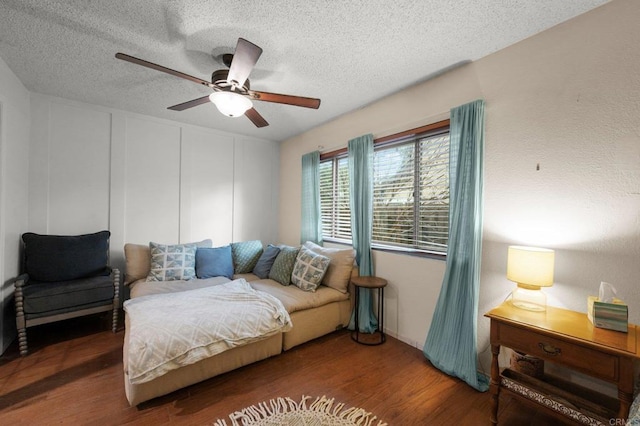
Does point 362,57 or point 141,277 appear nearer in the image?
point 362,57

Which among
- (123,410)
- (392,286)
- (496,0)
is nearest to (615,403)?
(392,286)

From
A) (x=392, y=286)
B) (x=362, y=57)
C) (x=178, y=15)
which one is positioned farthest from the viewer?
(x=392, y=286)

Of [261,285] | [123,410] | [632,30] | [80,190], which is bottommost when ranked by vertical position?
[123,410]

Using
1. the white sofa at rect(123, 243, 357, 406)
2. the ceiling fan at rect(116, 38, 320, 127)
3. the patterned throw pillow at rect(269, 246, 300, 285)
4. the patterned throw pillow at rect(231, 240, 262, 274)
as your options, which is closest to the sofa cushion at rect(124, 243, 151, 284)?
the white sofa at rect(123, 243, 357, 406)

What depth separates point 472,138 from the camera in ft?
6.72

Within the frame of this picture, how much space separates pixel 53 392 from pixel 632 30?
4389 mm

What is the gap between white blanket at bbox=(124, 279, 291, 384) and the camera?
1.64 metres

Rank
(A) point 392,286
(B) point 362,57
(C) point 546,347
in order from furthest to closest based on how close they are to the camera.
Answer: (A) point 392,286, (B) point 362,57, (C) point 546,347

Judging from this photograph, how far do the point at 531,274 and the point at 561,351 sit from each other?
411 millimetres

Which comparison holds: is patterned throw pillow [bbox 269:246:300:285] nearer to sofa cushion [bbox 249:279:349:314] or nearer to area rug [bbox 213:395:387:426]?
sofa cushion [bbox 249:279:349:314]

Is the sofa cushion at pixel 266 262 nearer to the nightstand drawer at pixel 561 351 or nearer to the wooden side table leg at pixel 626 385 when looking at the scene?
the nightstand drawer at pixel 561 351

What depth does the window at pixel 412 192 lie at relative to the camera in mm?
2404

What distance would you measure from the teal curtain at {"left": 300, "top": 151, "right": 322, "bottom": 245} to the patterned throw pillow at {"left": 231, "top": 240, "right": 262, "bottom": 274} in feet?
2.40

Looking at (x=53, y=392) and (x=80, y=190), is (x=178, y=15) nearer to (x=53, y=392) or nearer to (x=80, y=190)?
(x=80, y=190)
